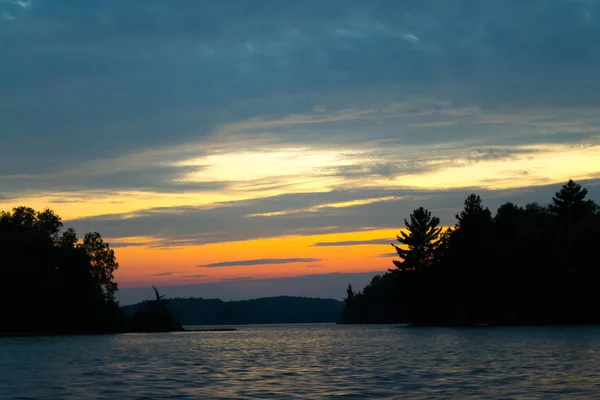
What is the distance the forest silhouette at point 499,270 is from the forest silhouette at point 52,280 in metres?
54.3

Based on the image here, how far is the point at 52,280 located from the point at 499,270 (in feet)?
235

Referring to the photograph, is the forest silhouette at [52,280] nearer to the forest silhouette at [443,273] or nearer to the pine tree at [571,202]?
the forest silhouette at [443,273]

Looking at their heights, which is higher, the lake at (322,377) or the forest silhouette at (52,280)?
the forest silhouette at (52,280)

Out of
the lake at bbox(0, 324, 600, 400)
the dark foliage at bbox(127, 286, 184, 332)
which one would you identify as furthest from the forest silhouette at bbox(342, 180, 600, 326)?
the lake at bbox(0, 324, 600, 400)

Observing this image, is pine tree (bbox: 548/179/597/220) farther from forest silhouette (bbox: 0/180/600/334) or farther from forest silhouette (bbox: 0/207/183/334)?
forest silhouette (bbox: 0/207/183/334)

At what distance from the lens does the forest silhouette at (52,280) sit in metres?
112

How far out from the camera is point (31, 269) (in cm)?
11138

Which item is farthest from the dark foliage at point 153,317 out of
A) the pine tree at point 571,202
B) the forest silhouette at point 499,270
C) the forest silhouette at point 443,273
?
the pine tree at point 571,202

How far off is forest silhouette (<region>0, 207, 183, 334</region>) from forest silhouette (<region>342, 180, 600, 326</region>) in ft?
178

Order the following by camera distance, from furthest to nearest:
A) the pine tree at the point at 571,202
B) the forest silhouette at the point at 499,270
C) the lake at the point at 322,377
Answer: the pine tree at the point at 571,202, the forest silhouette at the point at 499,270, the lake at the point at 322,377

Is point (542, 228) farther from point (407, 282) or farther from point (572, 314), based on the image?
point (407, 282)

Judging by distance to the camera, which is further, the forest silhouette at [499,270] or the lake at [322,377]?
the forest silhouette at [499,270]

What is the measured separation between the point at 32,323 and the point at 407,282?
6563 centimetres

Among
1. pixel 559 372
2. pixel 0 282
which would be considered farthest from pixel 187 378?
pixel 0 282
